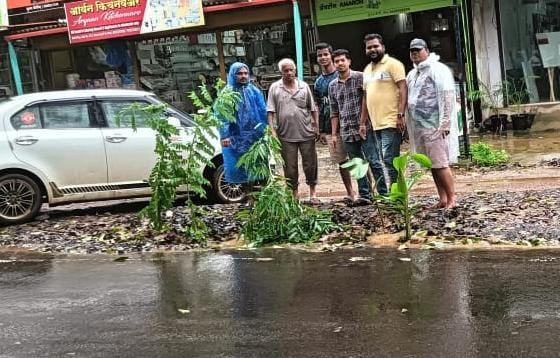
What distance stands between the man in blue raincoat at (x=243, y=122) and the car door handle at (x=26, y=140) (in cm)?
244

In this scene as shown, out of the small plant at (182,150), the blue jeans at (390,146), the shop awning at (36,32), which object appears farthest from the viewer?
the shop awning at (36,32)

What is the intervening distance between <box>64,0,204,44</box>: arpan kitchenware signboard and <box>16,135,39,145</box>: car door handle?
6.56m

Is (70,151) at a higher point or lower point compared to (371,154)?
higher

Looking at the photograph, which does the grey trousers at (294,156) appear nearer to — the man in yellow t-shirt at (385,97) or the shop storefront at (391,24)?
the man in yellow t-shirt at (385,97)

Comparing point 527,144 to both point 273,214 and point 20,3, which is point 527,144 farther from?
point 20,3

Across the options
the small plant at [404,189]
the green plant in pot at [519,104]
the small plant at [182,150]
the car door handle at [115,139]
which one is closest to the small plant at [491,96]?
the green plant in pot at [519,104]

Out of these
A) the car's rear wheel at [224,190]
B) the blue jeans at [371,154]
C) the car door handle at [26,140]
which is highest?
the car door handle at [26,140]

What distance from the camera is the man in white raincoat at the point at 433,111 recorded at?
661cm

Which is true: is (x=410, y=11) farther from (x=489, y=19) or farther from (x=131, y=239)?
(x=131, y=239)

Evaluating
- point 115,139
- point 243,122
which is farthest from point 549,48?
point 115,139

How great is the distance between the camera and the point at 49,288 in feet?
18.5

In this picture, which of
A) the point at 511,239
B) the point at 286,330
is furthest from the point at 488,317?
the point at 511,239

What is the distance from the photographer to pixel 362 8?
45.2 feet

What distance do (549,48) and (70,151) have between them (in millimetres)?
10087
